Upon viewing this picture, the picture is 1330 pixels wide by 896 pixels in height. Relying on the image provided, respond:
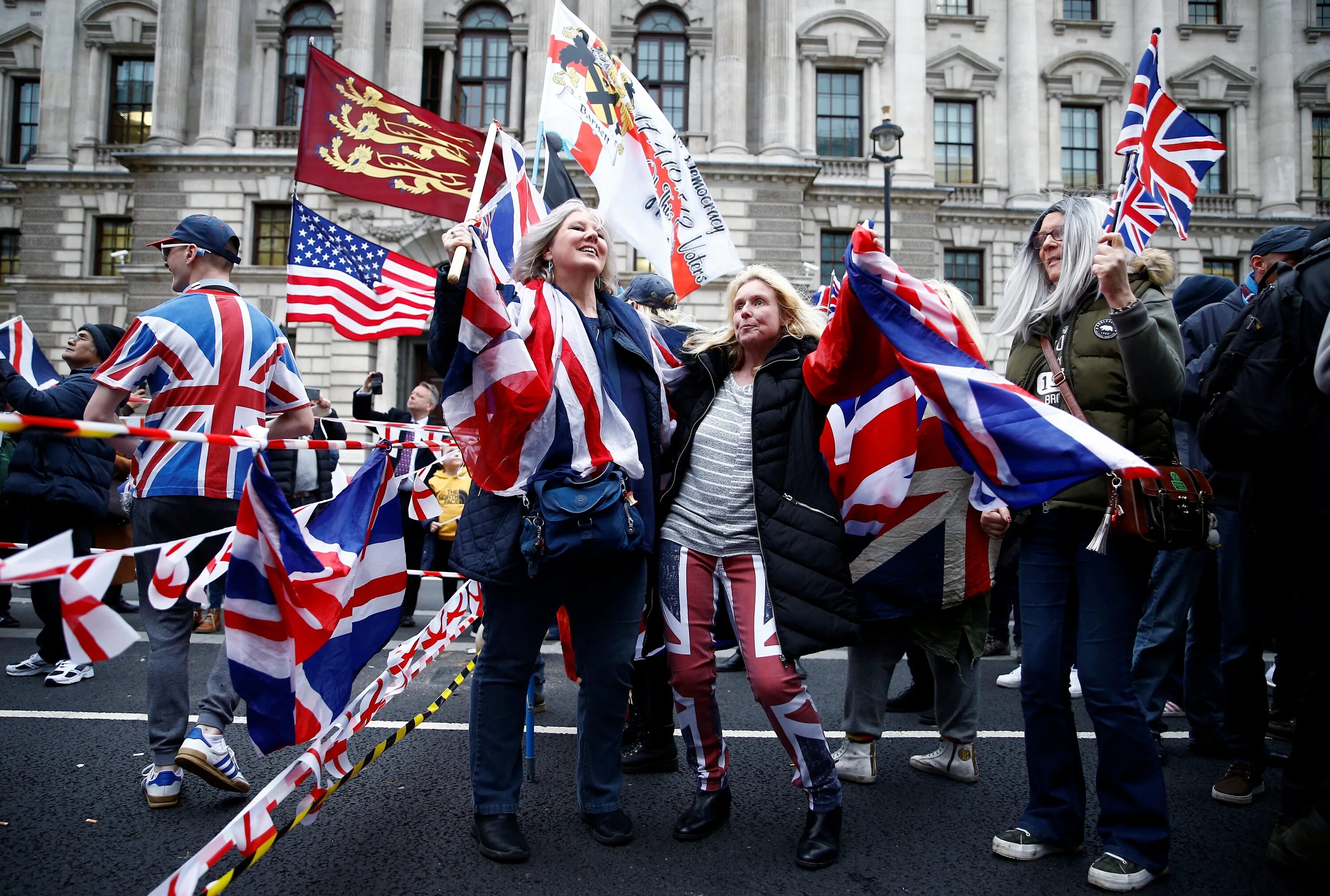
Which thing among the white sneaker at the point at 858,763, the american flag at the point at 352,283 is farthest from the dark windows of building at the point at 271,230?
the white sneaker at the point at 858,763

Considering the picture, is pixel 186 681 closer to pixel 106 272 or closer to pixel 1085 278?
pixel 1085 278

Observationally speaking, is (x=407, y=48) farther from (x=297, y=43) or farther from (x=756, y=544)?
(x=756, y=544)

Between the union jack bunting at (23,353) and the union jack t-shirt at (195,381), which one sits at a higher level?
the union jack bunting at (23,353)

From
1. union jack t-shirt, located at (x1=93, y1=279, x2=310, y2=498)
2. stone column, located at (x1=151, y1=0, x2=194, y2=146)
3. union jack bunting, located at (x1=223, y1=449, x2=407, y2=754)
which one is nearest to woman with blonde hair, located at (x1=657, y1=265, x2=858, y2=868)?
union jack bunting, located at (x1=223, y1=449, x2=407, y2=754)

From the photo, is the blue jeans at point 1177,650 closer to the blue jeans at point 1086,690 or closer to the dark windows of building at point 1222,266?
the blue jeans at point 1086,690

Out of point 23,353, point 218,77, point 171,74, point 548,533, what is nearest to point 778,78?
point 218,77

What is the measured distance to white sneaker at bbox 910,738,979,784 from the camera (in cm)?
384

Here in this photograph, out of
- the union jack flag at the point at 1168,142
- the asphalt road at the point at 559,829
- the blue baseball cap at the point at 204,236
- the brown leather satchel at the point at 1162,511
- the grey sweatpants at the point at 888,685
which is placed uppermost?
the union jack flag at the point at 1168,142

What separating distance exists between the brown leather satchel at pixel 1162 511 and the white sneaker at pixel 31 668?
630 centimetres

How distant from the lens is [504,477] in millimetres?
2951

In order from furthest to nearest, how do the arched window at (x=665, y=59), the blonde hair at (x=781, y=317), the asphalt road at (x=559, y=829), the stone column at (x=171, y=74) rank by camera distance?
the arched window at (x=665, y=59) < the stone column at (x=171, y=74) < the blonde hair at (x=781, y=317) < the asphalt road at (x=559, y=829)

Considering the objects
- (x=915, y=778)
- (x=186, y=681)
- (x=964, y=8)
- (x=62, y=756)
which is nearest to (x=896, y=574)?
(x=915, y=778)

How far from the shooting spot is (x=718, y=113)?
2269 centimetres

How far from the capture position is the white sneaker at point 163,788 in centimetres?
329
